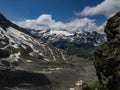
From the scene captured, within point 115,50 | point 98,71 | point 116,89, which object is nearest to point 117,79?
point 116,89

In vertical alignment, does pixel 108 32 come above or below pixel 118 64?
above

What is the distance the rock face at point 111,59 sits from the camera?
45.0 metres

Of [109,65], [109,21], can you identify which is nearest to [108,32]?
[109,21]

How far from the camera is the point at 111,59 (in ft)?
150

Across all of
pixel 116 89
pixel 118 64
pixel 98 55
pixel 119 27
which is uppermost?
pixel 119 27

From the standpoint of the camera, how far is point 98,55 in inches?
2084

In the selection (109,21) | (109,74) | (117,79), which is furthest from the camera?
(109,21)

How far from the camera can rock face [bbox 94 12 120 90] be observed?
45.0m

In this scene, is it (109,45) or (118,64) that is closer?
(118,64)

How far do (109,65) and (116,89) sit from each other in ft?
12.6

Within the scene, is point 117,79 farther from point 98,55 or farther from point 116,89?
point 98,55

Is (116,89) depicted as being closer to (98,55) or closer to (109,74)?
(109,74)

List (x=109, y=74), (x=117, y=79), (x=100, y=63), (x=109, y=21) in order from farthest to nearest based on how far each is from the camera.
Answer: (x=109, y=21) → (x=100, y=63) → (x=109, y=74) → (x=117, y=79)

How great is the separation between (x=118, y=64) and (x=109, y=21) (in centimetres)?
1183
